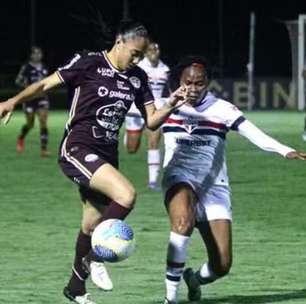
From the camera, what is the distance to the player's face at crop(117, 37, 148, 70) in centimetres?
906

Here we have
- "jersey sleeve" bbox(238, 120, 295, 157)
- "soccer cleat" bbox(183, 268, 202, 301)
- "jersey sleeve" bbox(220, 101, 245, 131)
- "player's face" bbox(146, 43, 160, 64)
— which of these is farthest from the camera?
"player's face" bbox(146, 43, 160, 64)

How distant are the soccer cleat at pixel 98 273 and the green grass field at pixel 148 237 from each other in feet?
1.35

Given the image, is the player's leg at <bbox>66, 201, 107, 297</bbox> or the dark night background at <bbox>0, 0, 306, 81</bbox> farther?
the dark night background at <bbox>0, 0, 306, 81</bbox>

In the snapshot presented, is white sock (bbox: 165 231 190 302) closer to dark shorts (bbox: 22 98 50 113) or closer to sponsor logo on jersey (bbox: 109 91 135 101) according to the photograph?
sponsor logo on jersey (bbox: 109 91 135 101)

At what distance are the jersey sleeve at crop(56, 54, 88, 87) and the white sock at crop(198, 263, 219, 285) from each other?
1633 mm

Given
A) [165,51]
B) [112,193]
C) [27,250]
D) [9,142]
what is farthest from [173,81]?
[165,51]

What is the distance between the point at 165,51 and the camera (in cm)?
5147

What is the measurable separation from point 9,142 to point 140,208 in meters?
13.7

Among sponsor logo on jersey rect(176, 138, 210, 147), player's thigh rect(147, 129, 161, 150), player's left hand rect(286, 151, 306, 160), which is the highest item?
sponsor logo on jersey rect(176, 138, 210, 147)

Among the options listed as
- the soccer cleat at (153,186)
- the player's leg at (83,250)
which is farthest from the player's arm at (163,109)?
the soccer cleat at (153,186)

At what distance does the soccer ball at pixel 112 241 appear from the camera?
8672 mm

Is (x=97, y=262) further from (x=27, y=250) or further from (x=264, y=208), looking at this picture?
(x=264, y=208)

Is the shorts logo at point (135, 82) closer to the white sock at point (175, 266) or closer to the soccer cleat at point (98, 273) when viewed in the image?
the white sock at point (175, 266)

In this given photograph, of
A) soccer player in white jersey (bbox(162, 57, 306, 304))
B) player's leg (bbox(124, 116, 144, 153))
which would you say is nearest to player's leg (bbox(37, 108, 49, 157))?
player's leg (bbox(124, 116, 144, 153))
